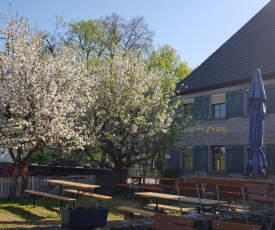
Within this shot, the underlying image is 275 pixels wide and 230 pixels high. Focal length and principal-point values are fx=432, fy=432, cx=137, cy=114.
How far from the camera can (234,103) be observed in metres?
23.2

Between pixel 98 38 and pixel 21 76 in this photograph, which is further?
pixel 98 38

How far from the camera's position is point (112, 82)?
64.0ft

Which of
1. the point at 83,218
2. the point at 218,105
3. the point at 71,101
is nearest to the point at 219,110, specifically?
the point at 218,105

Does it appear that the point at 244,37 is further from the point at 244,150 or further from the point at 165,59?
the point at 165,59

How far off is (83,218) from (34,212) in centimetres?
570

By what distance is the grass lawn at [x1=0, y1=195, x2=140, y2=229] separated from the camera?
424 inches

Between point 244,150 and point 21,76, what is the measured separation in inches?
478

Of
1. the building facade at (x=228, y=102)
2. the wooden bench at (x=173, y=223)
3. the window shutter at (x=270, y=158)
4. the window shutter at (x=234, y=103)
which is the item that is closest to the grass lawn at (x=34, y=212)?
the wooden bench at (x=173, y=223)

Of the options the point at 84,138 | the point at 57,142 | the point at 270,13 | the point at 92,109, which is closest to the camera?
the point at 57,142

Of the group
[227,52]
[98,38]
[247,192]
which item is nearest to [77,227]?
[247,192]

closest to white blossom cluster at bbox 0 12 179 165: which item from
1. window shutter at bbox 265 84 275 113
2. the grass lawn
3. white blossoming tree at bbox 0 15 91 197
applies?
white blossoming tree at bbox 0 15 91 197

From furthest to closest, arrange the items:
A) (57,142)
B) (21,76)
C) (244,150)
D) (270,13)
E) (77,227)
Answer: (270,13) → (244,150) → (57,142) → (21,76) → (77,227)

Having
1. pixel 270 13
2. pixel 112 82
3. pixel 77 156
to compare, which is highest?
pixel 270 13

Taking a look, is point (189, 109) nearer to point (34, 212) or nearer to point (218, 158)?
point (218, 158)
